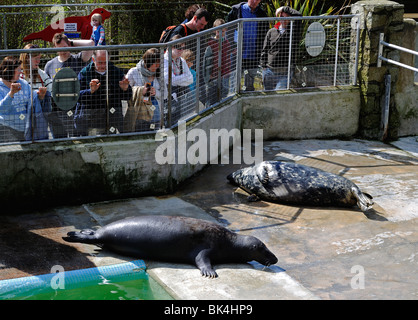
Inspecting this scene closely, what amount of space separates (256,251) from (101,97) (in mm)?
2945

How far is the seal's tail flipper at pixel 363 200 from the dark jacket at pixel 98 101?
321 centimetres

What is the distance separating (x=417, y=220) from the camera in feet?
25.6

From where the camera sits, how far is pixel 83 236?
6.91 meters

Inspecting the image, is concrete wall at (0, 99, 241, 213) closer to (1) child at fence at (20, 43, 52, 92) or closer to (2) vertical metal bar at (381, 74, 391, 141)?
(1) child at fence at (20, 43, 52, 92)

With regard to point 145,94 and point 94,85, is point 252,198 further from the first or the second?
point 94,85

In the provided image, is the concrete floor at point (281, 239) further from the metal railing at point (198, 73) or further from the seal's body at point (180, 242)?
the metal railing at point (198, 73)

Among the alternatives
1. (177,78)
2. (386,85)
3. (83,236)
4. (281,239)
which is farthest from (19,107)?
(386,85)

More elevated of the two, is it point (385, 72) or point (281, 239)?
point (385, 72)

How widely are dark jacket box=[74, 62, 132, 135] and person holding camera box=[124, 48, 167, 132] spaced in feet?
0.43

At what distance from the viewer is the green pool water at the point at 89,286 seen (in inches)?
232

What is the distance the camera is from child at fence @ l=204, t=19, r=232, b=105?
31.3 feet

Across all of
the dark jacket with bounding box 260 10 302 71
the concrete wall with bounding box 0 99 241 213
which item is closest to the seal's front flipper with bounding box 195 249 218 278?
the concrete wall with bounding box 0 99 241 213

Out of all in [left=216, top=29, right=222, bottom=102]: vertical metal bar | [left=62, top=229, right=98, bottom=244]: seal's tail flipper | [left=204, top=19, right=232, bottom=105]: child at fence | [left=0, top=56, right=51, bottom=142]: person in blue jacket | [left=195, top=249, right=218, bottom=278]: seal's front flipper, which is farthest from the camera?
[left=216, top=29, right=222, bottom=102]: vertical metal bar

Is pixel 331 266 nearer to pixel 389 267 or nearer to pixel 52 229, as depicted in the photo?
pixel 389 267
